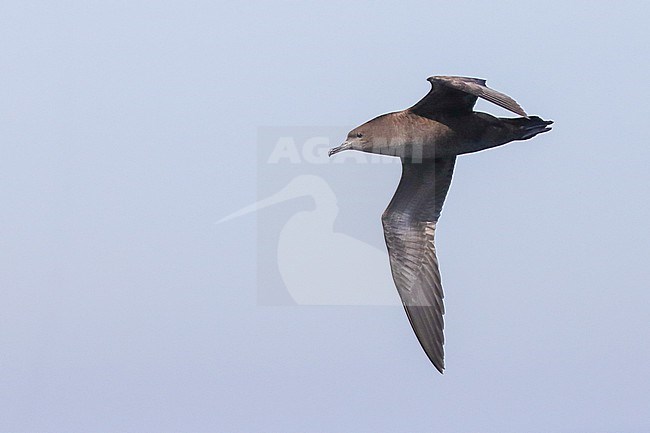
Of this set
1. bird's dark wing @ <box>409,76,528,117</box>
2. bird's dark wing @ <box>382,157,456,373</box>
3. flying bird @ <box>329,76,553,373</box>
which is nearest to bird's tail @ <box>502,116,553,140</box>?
flying bird @ <box>329,76,553,373</box>

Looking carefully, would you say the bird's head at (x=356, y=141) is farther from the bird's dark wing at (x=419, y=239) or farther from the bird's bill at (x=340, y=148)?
the bird's dark wing at (x=419, y=239)

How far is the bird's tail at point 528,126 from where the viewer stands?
1549 cm

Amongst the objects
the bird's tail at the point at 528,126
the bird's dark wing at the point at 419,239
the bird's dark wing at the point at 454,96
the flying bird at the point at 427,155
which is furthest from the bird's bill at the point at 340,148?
the bird's tail at the point at 528,126

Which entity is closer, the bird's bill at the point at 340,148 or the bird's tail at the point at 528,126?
the bird's tail at the point at 528,126

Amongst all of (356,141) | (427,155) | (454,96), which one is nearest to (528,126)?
(454,96)

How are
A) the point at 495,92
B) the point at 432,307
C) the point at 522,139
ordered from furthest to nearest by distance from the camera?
1. the point at 432,307
2. the point at 522,139
3. the point at 495,92

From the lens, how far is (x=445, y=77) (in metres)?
14.7

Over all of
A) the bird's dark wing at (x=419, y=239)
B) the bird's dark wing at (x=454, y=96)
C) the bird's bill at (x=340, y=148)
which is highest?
the bird's dark wing at (x=454, y=96)

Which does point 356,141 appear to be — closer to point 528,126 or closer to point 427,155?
point 427,155

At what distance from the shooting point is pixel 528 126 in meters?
15.6

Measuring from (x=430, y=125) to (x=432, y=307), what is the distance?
2951mm

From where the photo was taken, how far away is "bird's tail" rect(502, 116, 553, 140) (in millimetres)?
15492

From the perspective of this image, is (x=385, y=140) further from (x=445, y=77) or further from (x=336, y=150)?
(x=445, y=77)

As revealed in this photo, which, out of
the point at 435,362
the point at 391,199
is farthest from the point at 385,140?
the point at 435,362
